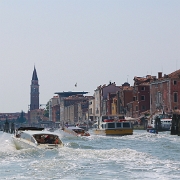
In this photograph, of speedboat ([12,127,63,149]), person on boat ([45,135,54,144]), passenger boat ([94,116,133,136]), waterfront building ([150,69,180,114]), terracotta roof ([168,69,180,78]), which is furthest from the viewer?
terracotta roof ([168,69,180,78])

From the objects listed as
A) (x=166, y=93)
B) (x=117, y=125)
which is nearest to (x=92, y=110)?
(x=166, y=93)

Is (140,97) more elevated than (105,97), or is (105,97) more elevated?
(105,97)

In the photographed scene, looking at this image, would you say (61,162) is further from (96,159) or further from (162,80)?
(162,80)

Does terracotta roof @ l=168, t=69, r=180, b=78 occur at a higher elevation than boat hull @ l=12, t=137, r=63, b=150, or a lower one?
higher

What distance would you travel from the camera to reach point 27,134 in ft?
111

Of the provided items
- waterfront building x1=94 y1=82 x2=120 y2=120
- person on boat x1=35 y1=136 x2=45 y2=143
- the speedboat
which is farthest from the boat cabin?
waterfront building x1=94 y1=82 x2=120 y2=120

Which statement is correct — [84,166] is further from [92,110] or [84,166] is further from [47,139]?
[92,110]

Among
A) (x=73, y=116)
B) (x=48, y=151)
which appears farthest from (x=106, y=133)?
(x=73, y=116)

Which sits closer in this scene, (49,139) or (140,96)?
(49,139)

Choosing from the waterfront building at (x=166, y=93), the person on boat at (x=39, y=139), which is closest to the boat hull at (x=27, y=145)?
the person on boat at (x=39, y=139)

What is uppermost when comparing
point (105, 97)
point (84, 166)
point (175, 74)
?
point (175, 74)

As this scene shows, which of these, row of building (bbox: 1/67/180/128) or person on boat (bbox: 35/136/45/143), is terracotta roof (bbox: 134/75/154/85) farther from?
person on boat (bbox: 35/136/45/143)

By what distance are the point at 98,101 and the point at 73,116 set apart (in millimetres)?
41548

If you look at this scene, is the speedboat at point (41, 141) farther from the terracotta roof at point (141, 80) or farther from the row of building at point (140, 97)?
the terracotta roof at point (141, 80)
